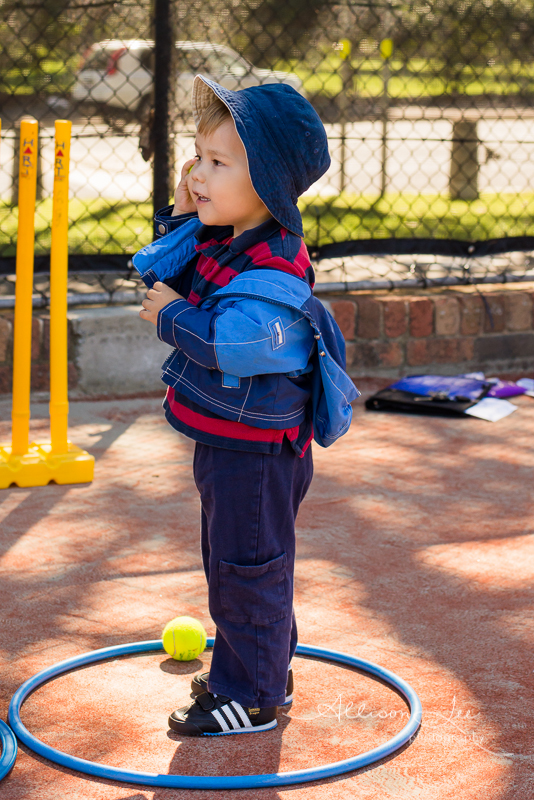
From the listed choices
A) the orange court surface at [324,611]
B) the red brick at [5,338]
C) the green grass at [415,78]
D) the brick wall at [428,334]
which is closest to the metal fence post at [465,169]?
the green grass at [415,78]

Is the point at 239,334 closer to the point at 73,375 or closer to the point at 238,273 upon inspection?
the point at 238,273

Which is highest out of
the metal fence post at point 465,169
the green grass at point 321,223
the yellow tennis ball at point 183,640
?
the metal fence post at point 465,169

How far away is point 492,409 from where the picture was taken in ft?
16.1

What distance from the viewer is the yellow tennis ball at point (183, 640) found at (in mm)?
2447

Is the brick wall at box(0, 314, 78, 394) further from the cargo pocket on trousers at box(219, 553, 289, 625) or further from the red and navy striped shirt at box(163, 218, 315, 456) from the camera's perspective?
the cargo pocket on trousers at box(219, 553, 289, 625)

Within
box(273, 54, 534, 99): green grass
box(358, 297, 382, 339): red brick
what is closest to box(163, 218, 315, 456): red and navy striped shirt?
box(358, 297, 382, 339): red brick

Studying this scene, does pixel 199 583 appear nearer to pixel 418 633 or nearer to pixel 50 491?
pixel 418 633

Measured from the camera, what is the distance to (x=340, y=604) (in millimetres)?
2812

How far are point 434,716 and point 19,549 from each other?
1528 mm

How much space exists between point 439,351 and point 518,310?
0.59 m

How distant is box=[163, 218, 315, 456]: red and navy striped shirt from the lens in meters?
2.04

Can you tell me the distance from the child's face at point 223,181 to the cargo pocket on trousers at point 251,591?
2.48ft

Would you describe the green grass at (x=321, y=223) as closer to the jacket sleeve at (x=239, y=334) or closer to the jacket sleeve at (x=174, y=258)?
the jacket sleeve at (x=174, y=258)

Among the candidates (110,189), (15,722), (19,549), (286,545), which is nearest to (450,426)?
(19,549)
